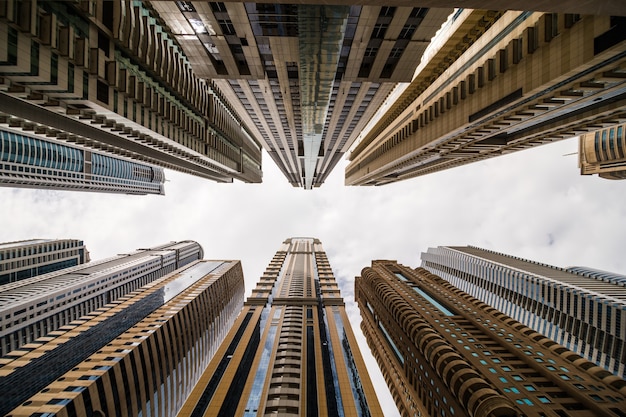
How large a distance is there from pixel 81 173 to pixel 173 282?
85581mm

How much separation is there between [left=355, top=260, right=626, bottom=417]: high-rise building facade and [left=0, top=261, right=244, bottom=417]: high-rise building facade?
54417 millimetres

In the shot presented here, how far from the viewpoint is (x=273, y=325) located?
8275cm

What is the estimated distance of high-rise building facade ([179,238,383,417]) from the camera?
Result: 169 feet

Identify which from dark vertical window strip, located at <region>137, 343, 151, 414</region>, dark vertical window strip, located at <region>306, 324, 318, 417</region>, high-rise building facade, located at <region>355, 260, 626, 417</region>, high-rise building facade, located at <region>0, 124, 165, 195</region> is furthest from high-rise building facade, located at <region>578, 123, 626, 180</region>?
high-rise building facade, located at <region>0, 124, 165, 195</region>

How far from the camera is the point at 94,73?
29.9 m

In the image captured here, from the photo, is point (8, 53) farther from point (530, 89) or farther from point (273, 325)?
point (273, 325)

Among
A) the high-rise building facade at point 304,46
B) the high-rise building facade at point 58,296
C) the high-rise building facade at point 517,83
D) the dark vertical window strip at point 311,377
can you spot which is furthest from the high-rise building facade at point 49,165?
the high-rise building facade at point 517,83

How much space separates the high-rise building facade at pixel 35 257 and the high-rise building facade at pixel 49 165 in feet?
88.4

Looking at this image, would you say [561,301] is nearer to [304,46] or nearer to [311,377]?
[311,377]

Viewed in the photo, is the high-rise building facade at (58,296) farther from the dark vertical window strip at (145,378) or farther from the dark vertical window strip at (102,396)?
the dark vertical window strip at (102,396)

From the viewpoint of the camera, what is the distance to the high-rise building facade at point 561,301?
93375 millimetres

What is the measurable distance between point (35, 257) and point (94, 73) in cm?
15280

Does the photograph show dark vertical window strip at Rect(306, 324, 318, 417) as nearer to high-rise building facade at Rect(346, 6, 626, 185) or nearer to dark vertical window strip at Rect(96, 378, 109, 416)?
dark vertical window strip at Rect(96, 378, 109, 416)

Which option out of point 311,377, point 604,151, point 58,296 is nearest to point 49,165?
point 58,296
